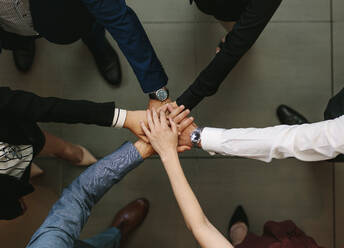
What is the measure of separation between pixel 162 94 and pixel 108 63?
536 mm

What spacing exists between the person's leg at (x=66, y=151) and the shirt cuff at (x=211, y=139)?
0.76 meters

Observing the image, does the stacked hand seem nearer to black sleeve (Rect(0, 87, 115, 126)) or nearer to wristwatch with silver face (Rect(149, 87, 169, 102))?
wristwatch with silver face (Rect(149, 87, 169, 102))

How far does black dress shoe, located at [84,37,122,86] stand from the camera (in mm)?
1869

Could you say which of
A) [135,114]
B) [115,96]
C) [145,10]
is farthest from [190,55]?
[135,114]

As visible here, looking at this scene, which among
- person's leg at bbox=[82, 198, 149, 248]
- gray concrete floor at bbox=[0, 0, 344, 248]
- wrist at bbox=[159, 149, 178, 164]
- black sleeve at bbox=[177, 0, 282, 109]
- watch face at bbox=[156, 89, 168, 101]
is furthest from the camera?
gray concrete floor at bbox=[0, 0, 344, 248]

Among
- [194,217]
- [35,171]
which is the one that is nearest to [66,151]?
[35,171]

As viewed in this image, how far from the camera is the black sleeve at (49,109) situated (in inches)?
50.3

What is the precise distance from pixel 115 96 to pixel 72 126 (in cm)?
31

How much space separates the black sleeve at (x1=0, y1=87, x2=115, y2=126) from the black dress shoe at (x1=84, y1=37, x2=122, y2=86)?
52 cm

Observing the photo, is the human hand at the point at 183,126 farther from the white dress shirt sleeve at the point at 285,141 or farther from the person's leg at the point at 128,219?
the person's leg at the point at 128,219

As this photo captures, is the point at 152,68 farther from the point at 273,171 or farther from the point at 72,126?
the point at 273,171

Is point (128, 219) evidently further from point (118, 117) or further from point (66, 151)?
point (118, 117)

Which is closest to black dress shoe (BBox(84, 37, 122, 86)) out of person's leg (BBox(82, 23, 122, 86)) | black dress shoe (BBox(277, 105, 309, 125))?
person's leg (BBox(82, 23, 122, 86))

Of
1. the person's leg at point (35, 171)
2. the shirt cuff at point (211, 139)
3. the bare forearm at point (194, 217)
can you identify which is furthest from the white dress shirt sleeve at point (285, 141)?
the person's leg at point (35, 171)
